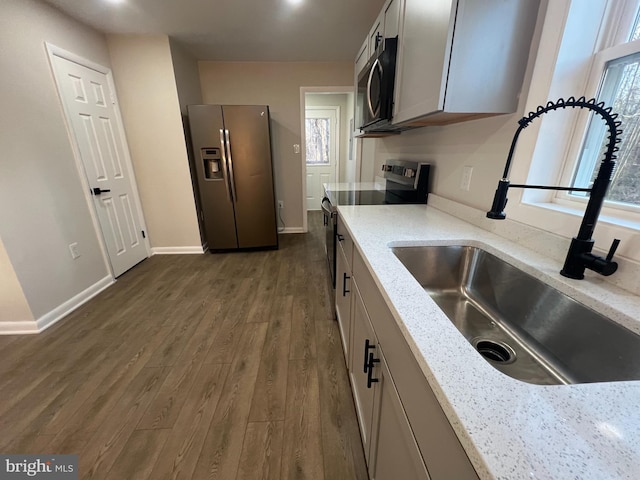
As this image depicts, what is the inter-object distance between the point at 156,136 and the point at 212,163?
652mm

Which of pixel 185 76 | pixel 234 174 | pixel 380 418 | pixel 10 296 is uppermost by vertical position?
pixel 185 76

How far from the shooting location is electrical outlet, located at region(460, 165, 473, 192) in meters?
1.34

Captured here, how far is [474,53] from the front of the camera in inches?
36.6

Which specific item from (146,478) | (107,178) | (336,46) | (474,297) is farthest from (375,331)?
(336,46)

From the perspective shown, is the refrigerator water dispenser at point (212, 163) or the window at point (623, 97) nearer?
the window at point (623, 97)

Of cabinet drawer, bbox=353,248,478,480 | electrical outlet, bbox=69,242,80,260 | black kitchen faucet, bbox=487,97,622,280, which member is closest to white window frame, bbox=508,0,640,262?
black kitchen faucet, bbox=487,97,622,280

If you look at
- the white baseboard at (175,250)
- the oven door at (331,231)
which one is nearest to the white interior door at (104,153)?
the white baseboard at (175,250)

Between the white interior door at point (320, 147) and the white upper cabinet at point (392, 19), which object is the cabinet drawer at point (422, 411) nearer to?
the white upper cabinet at point (392, 19)

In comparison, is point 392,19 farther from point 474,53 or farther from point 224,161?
point 224,161

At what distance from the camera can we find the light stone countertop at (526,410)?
0.32 m

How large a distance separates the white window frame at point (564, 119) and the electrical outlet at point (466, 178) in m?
0.30

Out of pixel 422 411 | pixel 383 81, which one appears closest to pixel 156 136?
pixel 383 81

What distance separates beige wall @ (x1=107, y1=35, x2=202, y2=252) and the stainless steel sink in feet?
9.88

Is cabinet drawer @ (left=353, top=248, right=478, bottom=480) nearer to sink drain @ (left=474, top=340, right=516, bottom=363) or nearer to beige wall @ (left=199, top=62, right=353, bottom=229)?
sink drain @ (left=474, top=340, right=516, bottom=363)
